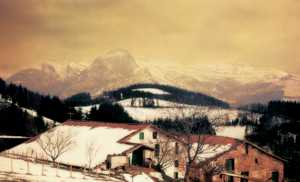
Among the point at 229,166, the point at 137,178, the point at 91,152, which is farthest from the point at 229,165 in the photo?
the point at 91,152

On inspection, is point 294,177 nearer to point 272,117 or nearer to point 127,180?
point 127,180

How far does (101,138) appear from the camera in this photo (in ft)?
169

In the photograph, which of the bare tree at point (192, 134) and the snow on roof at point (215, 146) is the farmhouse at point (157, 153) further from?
the bare tree at point (192, 134)

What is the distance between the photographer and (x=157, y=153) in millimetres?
51406

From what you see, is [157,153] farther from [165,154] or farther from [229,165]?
[229,165]

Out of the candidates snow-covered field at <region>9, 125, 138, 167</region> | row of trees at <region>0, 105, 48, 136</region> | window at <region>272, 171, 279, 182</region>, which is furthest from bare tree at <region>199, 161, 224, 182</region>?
row of trees at <region>0, 105, 48, 136</region>

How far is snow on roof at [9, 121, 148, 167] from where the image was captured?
4591cm

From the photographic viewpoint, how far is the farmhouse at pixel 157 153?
45469 millimetres

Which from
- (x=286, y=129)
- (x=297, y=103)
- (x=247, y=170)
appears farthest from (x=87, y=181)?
(x=297, y=103)

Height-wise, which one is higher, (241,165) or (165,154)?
(165,154)

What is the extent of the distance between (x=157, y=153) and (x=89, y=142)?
849 centimetres

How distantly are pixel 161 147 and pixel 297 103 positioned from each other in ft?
484

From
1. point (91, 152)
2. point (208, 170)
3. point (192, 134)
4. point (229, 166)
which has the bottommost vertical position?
point (229, 166)

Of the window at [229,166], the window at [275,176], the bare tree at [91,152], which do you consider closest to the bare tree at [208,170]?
the window at [229,166]
